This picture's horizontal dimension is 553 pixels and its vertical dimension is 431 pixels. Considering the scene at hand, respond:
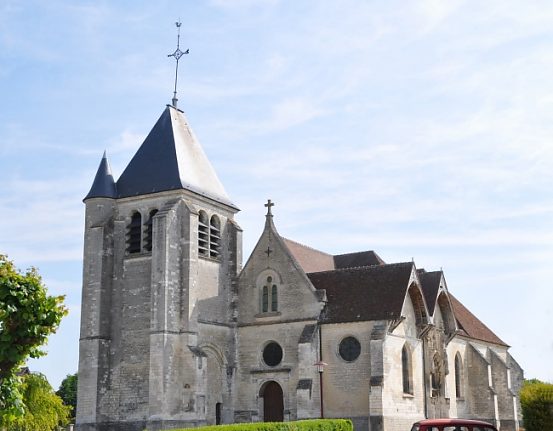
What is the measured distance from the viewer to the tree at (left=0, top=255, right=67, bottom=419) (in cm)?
1492

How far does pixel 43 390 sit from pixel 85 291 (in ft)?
17.8

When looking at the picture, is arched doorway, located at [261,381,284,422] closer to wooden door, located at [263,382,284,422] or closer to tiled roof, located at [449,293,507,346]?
wooden door, located at [263,382,284,422]

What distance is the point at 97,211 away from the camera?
34.8m

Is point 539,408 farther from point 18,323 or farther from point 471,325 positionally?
point 471,325

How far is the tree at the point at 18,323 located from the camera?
49.0 ft

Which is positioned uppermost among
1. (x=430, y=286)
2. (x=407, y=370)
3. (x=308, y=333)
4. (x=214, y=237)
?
(x=214, y=237)

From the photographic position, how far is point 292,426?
23344 mm

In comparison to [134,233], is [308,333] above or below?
below

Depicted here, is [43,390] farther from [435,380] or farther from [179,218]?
[435,380]

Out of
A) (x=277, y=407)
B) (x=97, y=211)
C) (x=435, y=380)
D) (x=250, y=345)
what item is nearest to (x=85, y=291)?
(x=97, y=211)

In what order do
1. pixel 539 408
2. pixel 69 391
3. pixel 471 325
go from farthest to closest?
pixel 69 391
pixel 471 325
pixel 539 408

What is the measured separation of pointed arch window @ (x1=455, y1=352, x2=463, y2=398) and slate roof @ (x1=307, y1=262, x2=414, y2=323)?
8.10 meters

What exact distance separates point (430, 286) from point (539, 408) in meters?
16.4

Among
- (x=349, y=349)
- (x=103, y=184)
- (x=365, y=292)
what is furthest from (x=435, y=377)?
(x=103, y=184)
